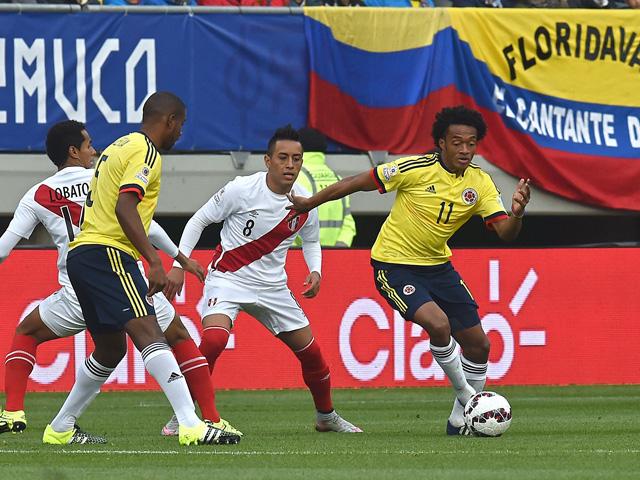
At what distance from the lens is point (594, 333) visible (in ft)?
47.0

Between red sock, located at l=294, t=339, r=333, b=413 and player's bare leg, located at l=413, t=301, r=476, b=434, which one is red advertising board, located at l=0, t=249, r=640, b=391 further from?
player's bare leg, located at l=413, t=301, r=476, b=434

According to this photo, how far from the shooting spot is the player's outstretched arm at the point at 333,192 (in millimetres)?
9609

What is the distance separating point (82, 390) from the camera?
893 cm

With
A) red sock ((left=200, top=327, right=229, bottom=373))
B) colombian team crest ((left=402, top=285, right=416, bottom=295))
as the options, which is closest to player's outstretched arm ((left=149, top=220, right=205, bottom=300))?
red sock ((left=200, top=327, right=229, bottom=373))

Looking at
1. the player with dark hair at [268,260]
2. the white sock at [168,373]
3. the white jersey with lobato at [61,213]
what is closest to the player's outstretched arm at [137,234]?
the white sock at [168,373]

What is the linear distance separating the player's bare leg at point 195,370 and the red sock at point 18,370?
1.14 metres

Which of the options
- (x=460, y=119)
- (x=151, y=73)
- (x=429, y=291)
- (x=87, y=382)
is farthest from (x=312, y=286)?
(x=151, y=73)

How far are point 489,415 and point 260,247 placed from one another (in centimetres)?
197

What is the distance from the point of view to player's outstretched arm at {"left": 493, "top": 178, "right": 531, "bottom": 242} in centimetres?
941

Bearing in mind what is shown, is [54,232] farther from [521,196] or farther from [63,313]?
[521,196]

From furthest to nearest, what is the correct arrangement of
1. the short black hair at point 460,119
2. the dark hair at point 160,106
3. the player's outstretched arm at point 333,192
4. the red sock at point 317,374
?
the red sock at point 317,374, the short black hair at point 460,119, the player's outstretched arm at point 333,192, the dark hair at point 160,106

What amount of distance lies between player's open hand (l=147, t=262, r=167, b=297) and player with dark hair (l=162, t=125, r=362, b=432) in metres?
1.82

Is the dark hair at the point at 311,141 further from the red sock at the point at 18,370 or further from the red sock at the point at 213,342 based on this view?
the red sock at the point at 18,370

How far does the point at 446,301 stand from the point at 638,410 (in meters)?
2.58
